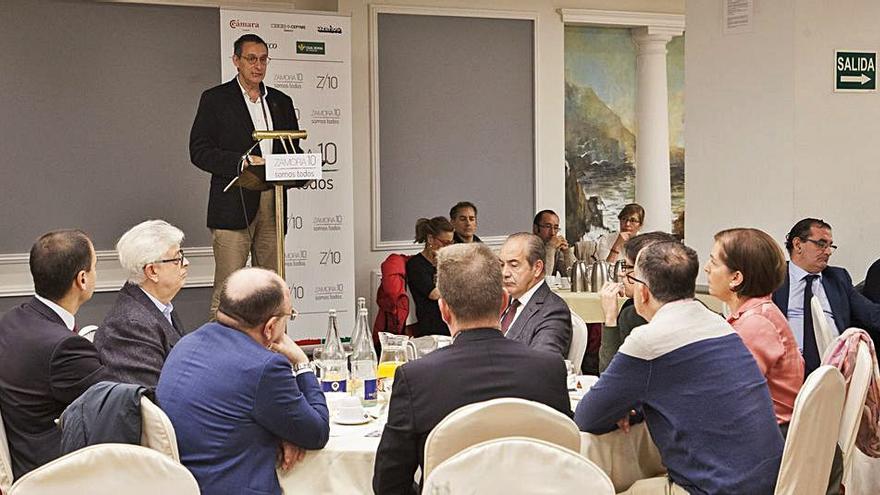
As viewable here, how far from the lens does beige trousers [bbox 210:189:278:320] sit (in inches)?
294

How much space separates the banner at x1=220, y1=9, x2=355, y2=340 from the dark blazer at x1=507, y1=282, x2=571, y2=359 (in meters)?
4.02

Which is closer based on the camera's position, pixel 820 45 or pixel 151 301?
pixel 151 301

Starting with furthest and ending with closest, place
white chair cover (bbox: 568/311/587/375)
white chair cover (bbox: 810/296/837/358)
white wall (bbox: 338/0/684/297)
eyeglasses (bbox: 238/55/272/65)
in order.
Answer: white wall (bbox: 338/0/684/297)
eyeglasses (bbox: 238/55/272/65)
white chair cover (bbox: 810/296/837/358)
white chair cover (bbox: 568/311/587/375)

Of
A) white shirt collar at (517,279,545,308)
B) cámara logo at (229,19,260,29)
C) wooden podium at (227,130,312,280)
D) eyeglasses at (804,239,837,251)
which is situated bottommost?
white shirt collar at (517,279,545,308)

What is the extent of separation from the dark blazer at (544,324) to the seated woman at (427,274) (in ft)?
11.1

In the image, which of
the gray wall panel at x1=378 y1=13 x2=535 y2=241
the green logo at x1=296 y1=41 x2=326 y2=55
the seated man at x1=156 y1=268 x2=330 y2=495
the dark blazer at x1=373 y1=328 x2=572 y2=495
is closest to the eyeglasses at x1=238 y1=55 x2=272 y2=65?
the green logo at x1=296 y1=41 x2=326 y2=55

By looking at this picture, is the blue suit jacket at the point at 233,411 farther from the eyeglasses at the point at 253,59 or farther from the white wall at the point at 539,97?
the white wall at the point at 539,97

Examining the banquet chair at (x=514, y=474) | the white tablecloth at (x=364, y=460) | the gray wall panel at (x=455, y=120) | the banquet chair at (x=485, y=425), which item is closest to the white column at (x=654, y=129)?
the gray wall panel at (x=455, y=120)

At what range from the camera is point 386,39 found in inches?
366

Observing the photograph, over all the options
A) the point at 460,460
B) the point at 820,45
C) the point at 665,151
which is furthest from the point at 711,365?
the point at 665,151

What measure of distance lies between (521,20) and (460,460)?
7.70 m

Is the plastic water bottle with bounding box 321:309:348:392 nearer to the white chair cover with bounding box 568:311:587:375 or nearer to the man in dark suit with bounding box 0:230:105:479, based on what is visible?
the man in dark suit with bounding box 0:230:105:479

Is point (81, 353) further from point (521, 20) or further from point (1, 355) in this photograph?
point (521, 20)

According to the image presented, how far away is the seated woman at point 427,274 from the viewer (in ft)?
25.9
